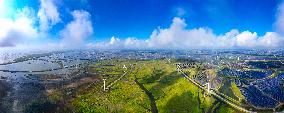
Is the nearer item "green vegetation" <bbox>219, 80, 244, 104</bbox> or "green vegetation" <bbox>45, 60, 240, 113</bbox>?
"green vegetation" <bbox>45, 60, 240, 113</bbox>

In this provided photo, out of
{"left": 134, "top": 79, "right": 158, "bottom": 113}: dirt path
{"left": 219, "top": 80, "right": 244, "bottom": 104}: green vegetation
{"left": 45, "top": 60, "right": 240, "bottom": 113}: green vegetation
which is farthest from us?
{"left": 219, "top": 80, "right": 244, "bottom": 104}: green vegetation

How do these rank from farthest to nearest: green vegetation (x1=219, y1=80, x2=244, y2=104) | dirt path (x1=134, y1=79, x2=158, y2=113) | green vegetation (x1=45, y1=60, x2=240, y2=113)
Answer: green vegetation (x1=219, y1=80, x2=244, y2=104) < dirt path (x1=134, y1=79, x2=158, y2=113) < green vegetation (x1=45, y1=60, x2=240, y2=113)

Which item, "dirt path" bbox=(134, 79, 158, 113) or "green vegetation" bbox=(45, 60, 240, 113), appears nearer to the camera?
"green vegetation" bbox=(45, 60, 240, 113)

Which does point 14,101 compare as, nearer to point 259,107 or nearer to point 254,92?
point 259,107

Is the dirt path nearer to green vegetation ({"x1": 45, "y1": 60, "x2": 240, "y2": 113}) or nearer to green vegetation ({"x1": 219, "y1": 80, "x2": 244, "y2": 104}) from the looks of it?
green vegetation ({"x1": 45, "y1": 60, "x2": 240, "y2": 113})

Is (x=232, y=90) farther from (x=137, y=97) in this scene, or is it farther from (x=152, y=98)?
(x=137, y=97)

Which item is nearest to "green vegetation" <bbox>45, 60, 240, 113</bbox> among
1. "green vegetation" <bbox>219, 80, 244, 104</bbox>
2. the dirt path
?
the dirt path

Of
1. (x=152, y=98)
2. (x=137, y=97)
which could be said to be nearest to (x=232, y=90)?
(x=152, y=98)

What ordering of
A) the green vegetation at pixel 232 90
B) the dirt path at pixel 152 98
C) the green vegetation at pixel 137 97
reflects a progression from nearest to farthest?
the green vegetation at pixel 137 97
the dirt path at pixel 152 98
the green vegetation at pixel 232 90

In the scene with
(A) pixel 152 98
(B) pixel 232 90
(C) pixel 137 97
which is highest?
(C) pixel 137 97

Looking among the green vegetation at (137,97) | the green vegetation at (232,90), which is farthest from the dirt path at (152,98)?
the green vegetation at (232,90)

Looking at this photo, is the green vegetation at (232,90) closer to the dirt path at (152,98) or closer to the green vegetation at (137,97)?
the green vegetation at (137,97)

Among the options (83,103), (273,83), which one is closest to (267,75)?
(273,83)
